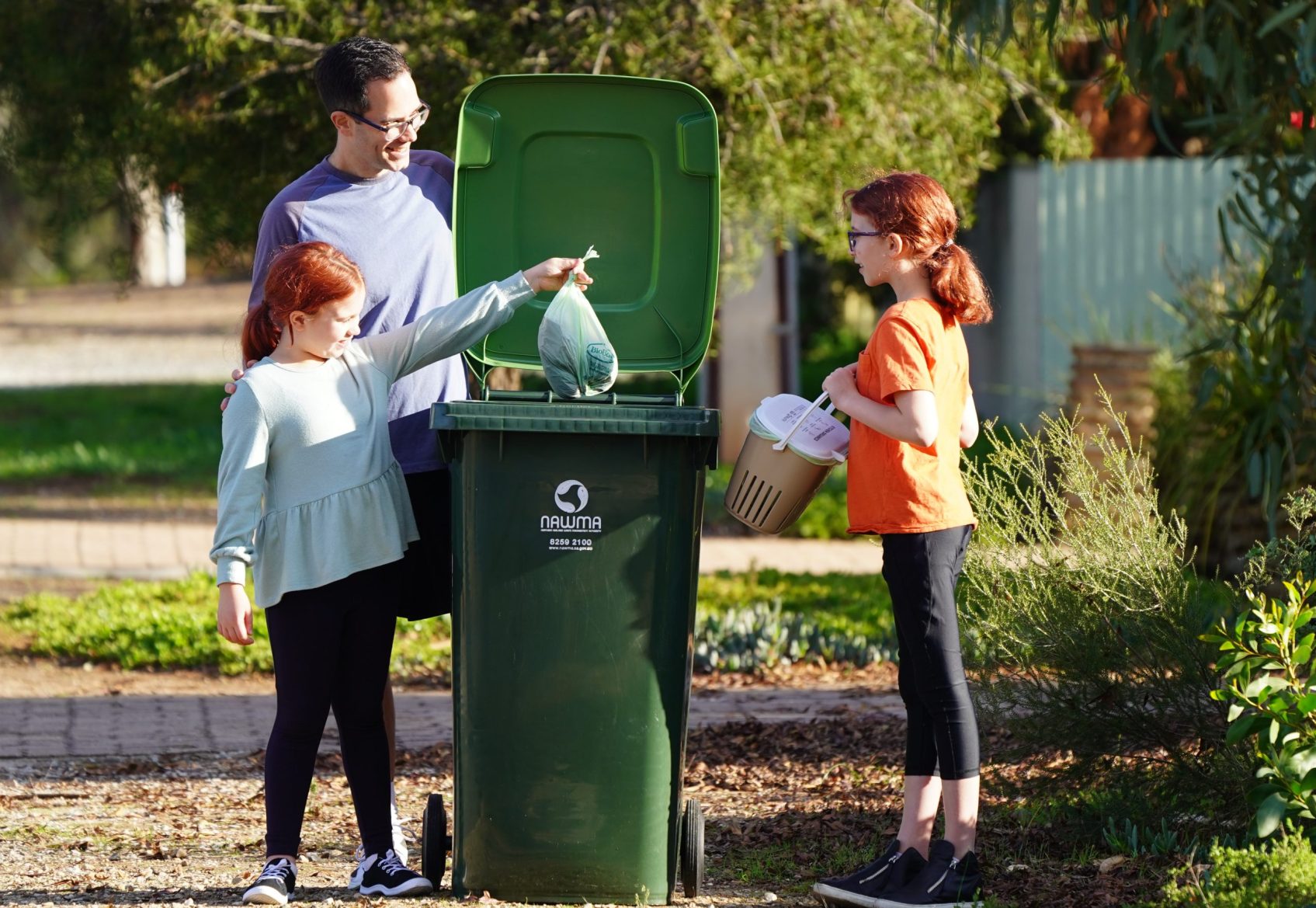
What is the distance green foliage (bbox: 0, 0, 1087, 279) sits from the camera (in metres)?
7.55

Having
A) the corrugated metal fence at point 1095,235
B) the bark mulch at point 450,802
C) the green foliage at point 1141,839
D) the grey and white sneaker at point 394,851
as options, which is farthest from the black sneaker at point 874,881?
the corrugated metal fence at point 1095,235

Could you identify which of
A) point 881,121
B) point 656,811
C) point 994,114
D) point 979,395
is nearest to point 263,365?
point 656,811

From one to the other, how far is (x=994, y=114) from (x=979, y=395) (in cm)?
572

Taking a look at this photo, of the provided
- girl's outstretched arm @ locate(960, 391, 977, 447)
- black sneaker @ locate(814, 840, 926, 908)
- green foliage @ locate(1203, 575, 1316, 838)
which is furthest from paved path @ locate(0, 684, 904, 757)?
green foliage @ locate(1203, 575, 1316, 838)

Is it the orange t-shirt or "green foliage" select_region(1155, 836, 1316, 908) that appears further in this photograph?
the orange t-shirt

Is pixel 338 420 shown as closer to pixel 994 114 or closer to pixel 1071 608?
pixel 1071 608

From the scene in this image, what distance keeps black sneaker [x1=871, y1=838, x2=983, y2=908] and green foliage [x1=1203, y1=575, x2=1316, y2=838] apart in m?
0.66

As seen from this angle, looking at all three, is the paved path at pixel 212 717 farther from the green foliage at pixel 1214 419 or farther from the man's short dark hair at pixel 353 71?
the man's short dark hair at pixel 353 71

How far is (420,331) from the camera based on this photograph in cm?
405

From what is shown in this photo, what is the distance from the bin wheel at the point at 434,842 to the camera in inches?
164

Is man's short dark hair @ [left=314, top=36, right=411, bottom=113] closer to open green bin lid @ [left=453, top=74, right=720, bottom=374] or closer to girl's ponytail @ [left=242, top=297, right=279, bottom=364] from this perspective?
open green bin lid @ [left=453, top=74, right=720, bottom=374]

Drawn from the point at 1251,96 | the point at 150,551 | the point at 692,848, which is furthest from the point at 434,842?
the point at 150,551

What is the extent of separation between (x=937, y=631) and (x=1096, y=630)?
723mm

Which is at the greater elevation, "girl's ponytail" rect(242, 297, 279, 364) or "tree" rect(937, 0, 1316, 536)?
"tree" rect(937, 0, 1316, 536)
